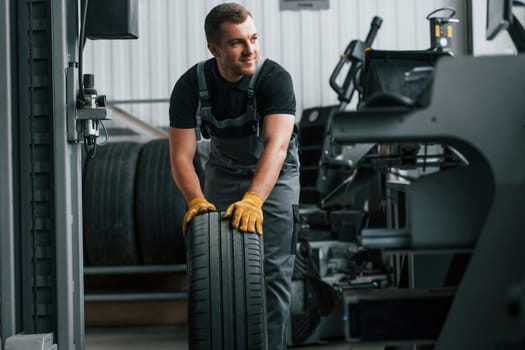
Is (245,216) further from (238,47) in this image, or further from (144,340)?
(144,340)

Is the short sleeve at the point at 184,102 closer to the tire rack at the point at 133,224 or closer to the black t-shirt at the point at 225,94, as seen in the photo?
the black t-shirt at the point at 225,94

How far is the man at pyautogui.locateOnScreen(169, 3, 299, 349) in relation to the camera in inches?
102

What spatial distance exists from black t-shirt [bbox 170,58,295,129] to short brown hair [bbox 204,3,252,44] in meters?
0.14

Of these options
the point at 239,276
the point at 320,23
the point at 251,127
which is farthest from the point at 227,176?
the point at 320,23

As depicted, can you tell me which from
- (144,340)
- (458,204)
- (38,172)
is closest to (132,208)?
(144,340)

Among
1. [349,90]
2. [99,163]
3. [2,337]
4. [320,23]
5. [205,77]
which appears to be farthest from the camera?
[320,23]

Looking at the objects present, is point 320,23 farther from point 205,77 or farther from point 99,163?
point 205,77

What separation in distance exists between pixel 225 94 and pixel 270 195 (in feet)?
1.31

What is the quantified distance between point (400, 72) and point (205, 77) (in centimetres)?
82

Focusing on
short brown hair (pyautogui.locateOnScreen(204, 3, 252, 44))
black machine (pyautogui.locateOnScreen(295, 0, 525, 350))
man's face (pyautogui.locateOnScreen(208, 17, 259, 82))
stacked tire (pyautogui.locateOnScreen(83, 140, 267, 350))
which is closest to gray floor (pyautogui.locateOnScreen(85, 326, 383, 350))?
stacked tire (pyautogui.locateOnScreen(83, 140, 267, 350))

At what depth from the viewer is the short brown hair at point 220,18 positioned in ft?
8.56

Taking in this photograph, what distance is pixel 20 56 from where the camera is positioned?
247 cm

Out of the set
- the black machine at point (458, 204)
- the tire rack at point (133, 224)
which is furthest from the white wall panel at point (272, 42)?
the black machine at point (458, 204)

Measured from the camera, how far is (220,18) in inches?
103
